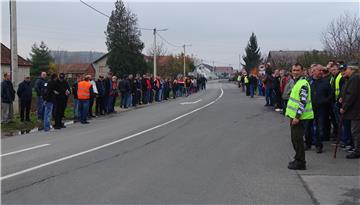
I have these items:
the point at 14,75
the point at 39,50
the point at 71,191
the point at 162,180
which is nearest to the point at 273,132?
the point at 162,180

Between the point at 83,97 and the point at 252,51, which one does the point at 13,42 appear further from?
the point at 252,51

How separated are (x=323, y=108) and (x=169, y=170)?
4.37 meters

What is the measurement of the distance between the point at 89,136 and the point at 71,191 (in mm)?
6561

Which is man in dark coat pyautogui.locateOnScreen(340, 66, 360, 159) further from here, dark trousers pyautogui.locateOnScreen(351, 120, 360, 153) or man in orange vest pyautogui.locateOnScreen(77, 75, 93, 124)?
man in orange vest pyautogui.locateOnScreen(77, 75, 93, 124)

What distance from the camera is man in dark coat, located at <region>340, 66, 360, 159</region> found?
959 cm

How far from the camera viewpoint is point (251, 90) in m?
33.7

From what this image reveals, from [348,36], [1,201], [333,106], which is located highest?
[348,36]

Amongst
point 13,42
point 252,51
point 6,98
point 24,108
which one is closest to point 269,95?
point 24,108

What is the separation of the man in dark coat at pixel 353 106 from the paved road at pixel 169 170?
0.47 m

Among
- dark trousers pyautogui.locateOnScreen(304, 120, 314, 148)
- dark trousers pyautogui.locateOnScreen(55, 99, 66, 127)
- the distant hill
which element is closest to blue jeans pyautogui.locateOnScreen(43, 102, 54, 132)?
dark trousers pyautogui.locateOnScreen(55, 99, 66, 127)

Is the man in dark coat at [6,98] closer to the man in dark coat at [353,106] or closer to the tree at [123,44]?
the man in dark coat at [353,106]

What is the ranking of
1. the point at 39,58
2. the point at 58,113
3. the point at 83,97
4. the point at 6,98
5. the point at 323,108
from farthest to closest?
the point at 39,58 → the point at 83,97 → the point at 6,98 → the point at 58,113 → the point at 323,108

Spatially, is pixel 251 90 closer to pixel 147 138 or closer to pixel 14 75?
pixel 14 75

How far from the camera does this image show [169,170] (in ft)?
27.7
